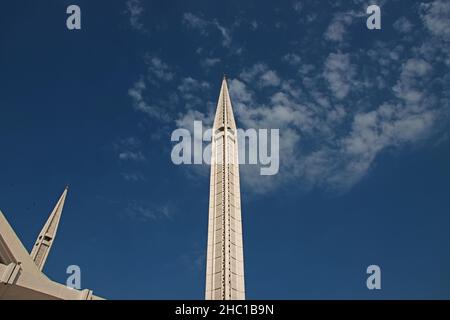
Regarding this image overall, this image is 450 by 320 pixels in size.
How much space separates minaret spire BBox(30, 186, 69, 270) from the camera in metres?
47.8

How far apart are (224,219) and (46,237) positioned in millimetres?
28081

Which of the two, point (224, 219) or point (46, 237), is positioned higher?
point (46, 237)

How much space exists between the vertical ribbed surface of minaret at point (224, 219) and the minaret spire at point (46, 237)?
81.2ft

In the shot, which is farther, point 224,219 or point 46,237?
point 46,237

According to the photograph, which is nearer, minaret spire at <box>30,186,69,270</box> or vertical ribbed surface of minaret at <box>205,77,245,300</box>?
vertical ribbed surface of minaret at <box>205,77,245,300</box>

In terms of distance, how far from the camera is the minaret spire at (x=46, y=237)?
157 ft

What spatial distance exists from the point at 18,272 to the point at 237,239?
23446mm

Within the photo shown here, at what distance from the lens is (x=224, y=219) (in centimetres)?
3297

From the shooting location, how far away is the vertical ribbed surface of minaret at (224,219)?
97.6 feet

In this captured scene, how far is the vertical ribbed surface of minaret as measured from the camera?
29734 mm

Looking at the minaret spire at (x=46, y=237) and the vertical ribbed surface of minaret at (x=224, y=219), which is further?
the minaret spire at (x=46, y=237)

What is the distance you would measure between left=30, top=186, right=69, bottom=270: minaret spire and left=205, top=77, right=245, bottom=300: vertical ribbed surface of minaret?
24.7m
